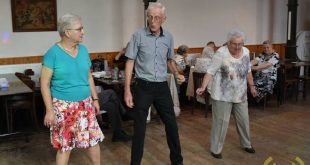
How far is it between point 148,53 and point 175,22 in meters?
5.07

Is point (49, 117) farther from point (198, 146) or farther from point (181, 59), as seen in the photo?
point (181, 59)

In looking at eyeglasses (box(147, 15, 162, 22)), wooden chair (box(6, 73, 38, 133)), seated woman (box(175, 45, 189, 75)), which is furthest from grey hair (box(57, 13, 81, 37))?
seated woman (box(175, 45, 189, 75))

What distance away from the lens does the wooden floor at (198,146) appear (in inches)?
150

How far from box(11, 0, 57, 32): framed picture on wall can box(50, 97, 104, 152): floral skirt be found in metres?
4.04

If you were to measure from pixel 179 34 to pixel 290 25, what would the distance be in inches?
107

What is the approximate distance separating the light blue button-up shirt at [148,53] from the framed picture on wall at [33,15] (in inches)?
151

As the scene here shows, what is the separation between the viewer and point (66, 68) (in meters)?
2.61

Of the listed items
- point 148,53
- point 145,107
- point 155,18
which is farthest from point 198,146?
point 155,18

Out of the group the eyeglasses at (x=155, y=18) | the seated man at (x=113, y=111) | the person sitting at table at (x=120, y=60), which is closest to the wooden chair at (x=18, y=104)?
the seated man at (x=113, y=111)

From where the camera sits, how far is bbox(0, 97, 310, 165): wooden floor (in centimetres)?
381

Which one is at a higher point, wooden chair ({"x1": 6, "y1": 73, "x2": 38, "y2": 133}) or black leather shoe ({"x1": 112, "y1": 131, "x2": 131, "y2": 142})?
wooden chair ({"x1": 6, "y1": 73, "x2": 38, "y2": 133})

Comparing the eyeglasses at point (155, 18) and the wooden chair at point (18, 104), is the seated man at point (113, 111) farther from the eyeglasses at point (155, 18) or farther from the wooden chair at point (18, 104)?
the eyeglasses at point (155, 18)

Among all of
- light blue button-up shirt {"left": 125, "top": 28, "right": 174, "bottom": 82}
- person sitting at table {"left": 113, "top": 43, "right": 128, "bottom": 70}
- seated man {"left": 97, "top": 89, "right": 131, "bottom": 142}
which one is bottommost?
seated man {"left": 97, "top": 89, "right": 131, "bottom": 142}

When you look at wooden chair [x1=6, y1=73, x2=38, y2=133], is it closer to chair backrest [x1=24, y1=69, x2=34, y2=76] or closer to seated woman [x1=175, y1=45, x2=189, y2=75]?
chair backrest [x1=24, y1=69, x2=34, y2=76]
